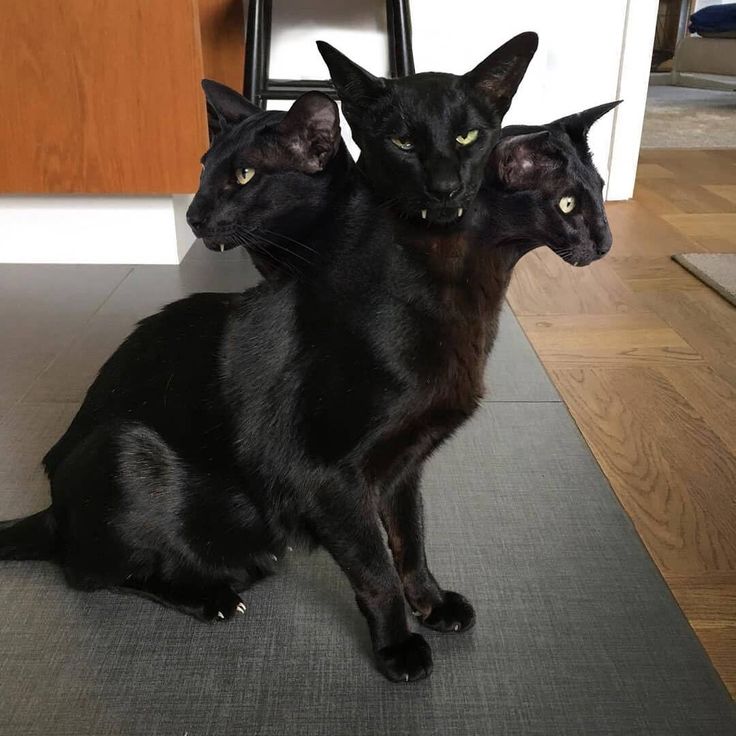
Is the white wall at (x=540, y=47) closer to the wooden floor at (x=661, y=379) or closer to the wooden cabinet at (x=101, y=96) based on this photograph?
the wooden floor at (x=661, y=379)

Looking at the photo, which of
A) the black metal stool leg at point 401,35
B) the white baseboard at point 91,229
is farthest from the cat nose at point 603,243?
the white baseboard at point 91,229

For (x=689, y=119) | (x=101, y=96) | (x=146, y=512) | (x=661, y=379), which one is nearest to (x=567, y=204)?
(x=146, y=512)

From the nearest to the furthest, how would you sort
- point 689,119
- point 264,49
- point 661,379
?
point 661,379 < point 264,49 < point 689,119

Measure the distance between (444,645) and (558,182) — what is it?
1.50 ft

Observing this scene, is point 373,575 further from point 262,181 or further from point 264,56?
point 264,56

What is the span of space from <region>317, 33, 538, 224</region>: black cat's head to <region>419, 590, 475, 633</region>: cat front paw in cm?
40

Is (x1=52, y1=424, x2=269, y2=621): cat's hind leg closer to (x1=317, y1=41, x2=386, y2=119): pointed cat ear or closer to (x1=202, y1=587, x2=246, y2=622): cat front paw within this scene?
→ (x1=202, y1=587, x2=246, y2=622): cat front paw

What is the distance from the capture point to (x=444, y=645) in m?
0.81

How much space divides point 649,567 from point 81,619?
0.61 meters

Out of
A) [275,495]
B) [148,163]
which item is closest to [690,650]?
[275,495]

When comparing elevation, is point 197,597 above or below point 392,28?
below

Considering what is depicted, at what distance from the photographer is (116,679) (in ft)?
2.48

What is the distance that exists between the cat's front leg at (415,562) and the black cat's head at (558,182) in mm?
279

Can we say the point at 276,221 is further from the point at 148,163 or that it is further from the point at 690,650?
the point at 148,163
